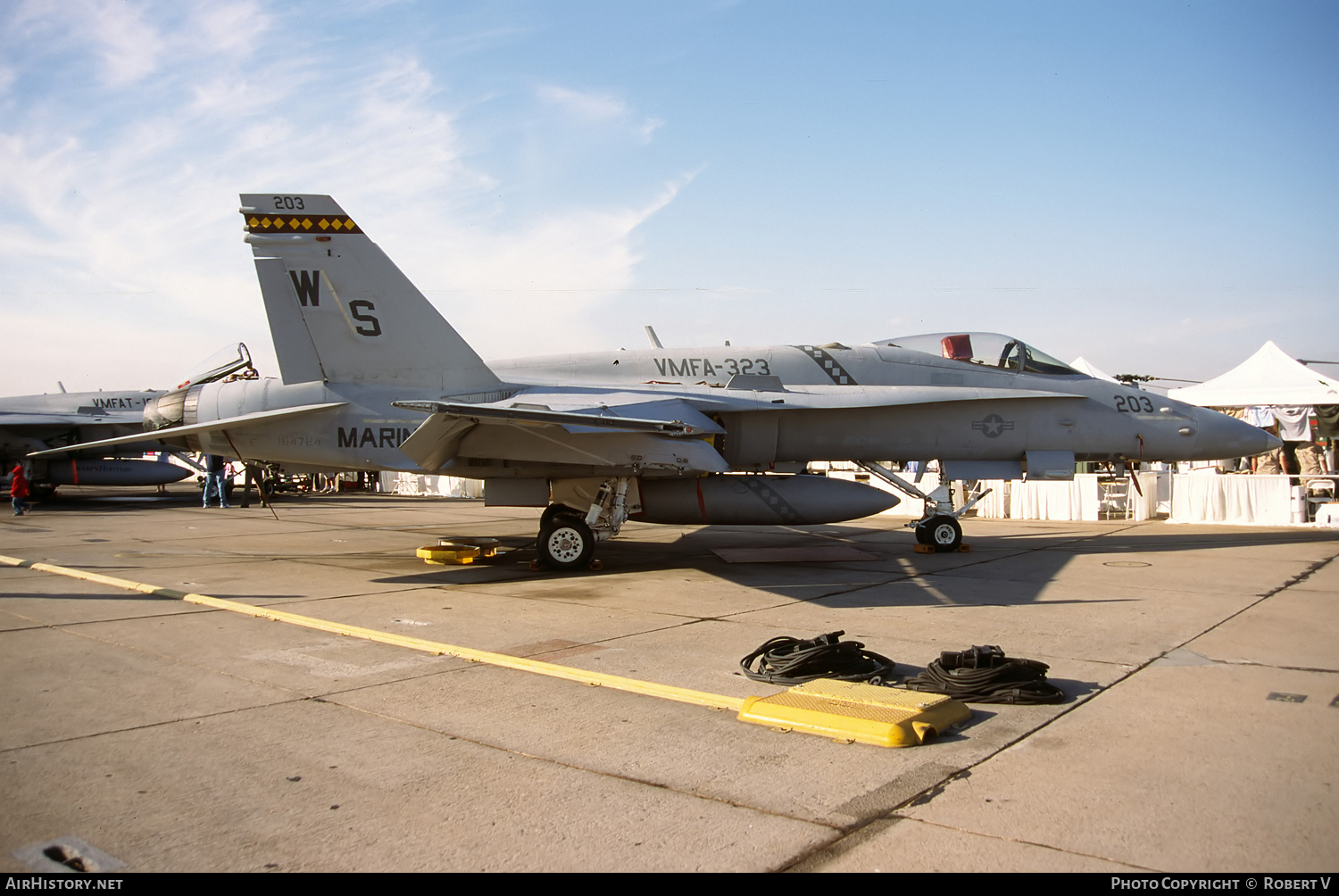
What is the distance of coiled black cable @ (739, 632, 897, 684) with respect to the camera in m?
5.32

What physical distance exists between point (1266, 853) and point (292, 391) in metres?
10.4

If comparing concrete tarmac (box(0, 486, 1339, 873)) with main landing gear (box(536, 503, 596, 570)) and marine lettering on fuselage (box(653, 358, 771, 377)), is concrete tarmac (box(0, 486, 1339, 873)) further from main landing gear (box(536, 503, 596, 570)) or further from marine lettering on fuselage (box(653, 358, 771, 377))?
marine lettering on fuselage (box(653, 358, 771, 377))

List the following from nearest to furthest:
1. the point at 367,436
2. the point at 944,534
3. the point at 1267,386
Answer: the point at 367,436
the point at 944,534
the point at 1267,386

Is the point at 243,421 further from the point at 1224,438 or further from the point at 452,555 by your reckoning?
the point at 1224,438

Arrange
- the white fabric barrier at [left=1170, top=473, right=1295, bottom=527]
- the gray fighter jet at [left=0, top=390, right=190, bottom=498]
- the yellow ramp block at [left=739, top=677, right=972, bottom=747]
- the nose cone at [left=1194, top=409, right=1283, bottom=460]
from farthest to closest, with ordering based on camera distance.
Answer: the gray fighter jet at [left=0, top=390, right=190, bottom=498], the white fabric barrier at [left=1170, top=473, right=1295, bottom=527], the nose cone at [left=1194, top=409, right=1283, bottom=460], the yellow ramp block at [left=739, top=677, right=972, bottom=747]

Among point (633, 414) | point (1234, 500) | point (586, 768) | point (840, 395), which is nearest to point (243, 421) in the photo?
point (633, 414)

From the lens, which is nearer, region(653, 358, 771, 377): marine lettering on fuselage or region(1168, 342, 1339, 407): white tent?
region(653, 358, 771, 377): marine lettering on fuselage

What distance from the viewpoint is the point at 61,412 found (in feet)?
87.7

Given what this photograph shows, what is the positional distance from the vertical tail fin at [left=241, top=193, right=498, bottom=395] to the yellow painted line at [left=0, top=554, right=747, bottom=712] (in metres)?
3.18

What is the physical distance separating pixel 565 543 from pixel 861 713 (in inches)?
266

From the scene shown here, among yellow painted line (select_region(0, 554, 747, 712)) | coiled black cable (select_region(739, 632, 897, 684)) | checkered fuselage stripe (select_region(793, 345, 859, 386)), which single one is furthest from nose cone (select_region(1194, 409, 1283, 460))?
yellow painted line (select_region(0, 554, 747, 712))

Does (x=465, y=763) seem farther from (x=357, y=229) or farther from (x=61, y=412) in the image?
(x=61, y=412)

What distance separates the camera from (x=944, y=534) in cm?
1253

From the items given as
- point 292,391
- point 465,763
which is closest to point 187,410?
point 292,391
